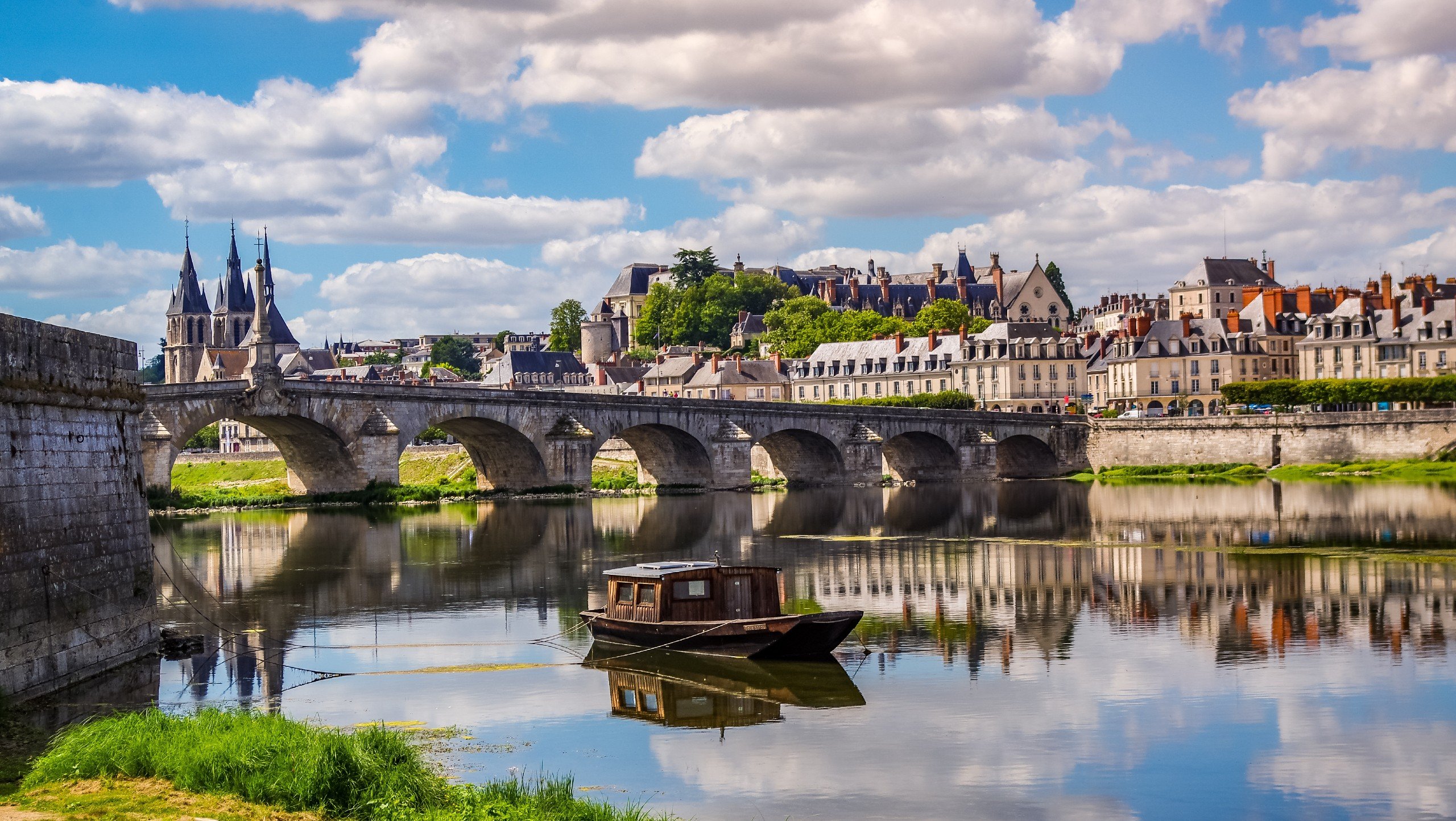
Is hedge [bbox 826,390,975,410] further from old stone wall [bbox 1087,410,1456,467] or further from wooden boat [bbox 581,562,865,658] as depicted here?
wooden boat [bbox 581,562,865,658]

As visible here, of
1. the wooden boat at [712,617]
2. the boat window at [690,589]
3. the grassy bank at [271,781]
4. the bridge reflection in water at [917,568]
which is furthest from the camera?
the bridge reflection in water at [917,568]

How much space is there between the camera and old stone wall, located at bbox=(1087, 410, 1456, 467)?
71188 mm

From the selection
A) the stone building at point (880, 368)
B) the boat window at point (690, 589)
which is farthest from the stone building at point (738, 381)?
the boat window at point (690, 589)

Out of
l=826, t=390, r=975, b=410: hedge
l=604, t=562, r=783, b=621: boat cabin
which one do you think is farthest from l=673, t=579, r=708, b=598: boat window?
l=826, t=390, r=975, b=410: hedge

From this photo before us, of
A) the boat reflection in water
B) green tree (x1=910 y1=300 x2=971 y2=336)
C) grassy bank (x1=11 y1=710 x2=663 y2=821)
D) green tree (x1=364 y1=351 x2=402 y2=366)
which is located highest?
green tree (x1=364 y1=351 x2=402 y2=366)

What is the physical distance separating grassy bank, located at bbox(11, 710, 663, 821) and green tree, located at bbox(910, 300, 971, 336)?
9865 centimetres

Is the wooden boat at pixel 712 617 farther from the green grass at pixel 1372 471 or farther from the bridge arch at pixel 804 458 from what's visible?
the bridge arch at pixel 804 458

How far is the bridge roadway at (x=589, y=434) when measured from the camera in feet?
184

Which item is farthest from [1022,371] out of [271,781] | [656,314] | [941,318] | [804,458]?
[271,781]

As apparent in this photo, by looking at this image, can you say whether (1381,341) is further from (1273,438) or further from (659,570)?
(659,570)

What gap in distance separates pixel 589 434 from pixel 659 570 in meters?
40.4

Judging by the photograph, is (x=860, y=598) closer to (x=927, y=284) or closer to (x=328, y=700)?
(x=328, y=700)

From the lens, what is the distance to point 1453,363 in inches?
3115

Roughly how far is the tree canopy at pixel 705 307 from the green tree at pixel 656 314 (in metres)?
0.05
